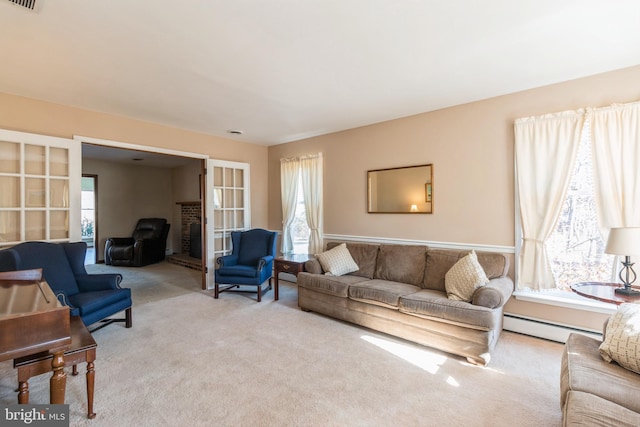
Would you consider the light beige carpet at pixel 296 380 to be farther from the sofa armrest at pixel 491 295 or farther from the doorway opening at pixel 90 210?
the doorway opening at pixel 90 210

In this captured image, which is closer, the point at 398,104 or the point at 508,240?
the point at 508,240

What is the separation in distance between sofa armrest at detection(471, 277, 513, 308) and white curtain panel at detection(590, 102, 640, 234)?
1.01 metres

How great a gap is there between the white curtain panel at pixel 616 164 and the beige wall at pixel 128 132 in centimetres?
474

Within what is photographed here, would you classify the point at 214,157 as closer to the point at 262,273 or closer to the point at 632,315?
the point at 262,273

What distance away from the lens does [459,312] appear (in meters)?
2.59

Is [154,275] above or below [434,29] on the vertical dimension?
below

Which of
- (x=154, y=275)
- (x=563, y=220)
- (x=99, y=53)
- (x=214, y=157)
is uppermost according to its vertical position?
(x=99, y=53)

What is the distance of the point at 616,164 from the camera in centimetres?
261

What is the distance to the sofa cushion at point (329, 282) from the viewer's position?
340 cm

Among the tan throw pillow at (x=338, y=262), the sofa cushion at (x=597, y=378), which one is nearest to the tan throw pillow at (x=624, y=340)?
the sofa cushion at (x=597, y=378)

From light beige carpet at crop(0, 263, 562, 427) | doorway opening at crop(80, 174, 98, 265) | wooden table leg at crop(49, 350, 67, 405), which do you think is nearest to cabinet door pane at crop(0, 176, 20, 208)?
light beige carpet at crop(0, 263, 562, 427)

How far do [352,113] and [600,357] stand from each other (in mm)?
3269

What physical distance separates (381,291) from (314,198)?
2.23m

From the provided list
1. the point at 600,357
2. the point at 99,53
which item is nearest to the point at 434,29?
the point at 600,357
